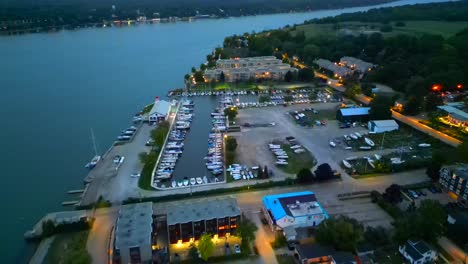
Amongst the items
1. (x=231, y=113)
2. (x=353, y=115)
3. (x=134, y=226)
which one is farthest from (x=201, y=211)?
(x=353, y=115)

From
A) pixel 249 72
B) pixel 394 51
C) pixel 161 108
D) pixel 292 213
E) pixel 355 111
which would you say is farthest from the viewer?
pixel 394 51

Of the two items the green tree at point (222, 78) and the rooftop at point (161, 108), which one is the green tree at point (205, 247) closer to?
the rooftop at point (161, 108)

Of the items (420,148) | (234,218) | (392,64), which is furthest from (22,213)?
(392,64)

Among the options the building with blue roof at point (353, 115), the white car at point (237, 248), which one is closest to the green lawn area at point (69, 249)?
the white car at point (237, 248)

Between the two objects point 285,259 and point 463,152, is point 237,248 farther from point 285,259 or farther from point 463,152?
point 463,152

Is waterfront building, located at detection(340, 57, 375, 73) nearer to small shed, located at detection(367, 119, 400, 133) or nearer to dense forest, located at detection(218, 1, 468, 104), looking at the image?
dense forest, located at detection(218, 1, 468, 104)

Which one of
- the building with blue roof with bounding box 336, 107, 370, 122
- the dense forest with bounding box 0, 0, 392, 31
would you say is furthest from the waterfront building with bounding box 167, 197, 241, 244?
the dense forest with bounding box 0, 0, 392, 31
